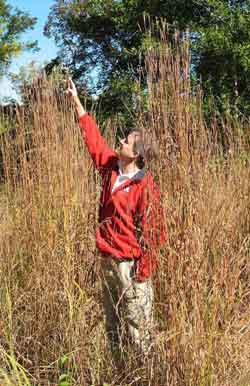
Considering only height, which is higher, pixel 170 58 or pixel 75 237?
pixel 170 58

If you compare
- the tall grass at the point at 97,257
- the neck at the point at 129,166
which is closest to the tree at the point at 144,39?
the tall grass at the point at 97,257

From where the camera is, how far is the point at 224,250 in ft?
8.17

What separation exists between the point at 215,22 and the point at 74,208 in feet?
20.0

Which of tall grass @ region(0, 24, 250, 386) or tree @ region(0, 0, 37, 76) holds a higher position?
tree @ region(0, 0, 37, 76)

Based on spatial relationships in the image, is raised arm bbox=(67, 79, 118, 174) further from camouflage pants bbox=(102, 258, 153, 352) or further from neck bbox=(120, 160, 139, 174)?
camouflage pants bbox=(102, 258, 153, 352)

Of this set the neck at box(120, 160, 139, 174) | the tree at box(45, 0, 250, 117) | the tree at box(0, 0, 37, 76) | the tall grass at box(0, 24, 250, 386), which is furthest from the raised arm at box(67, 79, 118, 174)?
the tree at box(0, 0, 37, 76)

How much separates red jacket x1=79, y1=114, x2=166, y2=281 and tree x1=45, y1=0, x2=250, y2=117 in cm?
380

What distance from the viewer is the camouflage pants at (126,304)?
2.51 metres

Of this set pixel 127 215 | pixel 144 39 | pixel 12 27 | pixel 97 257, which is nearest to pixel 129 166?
pixel 127 215

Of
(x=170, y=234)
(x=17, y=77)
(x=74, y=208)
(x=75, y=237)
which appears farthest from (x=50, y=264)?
(x=17, y=77)

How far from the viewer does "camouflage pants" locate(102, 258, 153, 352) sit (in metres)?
2.51

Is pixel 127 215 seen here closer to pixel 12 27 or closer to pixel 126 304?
pixel 126 304

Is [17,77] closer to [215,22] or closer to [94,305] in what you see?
[94,305]

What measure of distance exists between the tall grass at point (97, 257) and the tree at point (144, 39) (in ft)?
10.5
